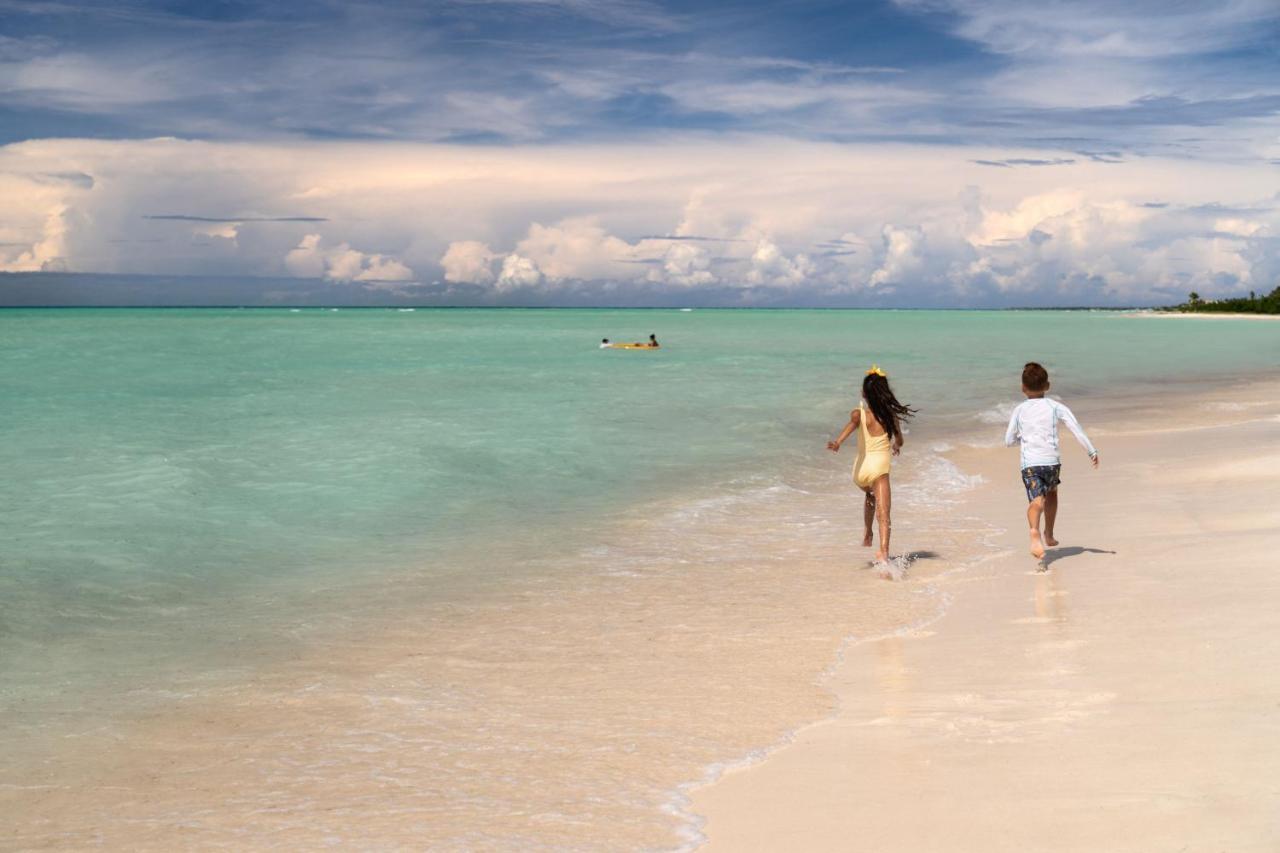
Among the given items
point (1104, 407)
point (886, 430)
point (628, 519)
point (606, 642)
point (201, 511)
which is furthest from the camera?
point (1104, 407)

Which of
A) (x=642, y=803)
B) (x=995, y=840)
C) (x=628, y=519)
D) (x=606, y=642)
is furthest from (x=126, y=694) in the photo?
(x=628, y=519)

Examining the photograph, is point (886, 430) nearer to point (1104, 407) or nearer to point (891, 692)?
point (891, 692)

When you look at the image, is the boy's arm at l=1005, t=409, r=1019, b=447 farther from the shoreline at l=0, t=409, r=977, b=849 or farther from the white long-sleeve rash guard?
the shoreline at l=0, t=409, r=977, b=849

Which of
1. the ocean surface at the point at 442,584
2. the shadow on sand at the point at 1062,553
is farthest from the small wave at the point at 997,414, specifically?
the shadow on sand at the point at 1062,553

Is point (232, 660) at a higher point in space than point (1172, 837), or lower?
lower

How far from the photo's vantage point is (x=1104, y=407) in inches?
1116

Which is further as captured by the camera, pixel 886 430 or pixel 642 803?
pixel 886 430

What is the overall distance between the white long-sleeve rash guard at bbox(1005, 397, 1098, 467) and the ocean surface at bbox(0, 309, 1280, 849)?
141cm

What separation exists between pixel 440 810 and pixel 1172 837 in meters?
3.14

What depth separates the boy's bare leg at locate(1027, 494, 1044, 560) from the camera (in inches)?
371

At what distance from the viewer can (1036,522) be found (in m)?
9.73

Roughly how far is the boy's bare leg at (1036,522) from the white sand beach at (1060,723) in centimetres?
22

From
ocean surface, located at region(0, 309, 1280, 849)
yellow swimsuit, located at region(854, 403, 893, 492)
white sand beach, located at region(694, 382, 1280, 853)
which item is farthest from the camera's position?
yellow swimsuit, located at region(854, 403, 893, 492)

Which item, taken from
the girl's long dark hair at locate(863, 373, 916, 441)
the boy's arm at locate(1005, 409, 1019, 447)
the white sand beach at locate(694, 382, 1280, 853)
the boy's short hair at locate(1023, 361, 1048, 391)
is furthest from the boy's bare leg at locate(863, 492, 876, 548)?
the boy's short hair at locate(1023, 361, 1048, 391)
